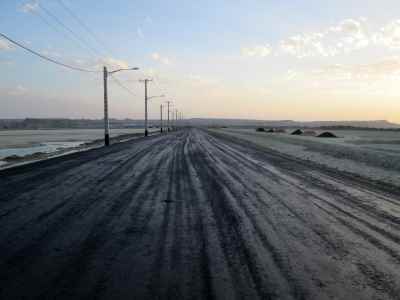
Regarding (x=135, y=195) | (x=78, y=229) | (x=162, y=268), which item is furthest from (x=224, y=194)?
(x=162, y=268)

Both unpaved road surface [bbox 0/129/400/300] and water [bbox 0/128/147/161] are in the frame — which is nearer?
unpaved road surface [bbox 0/129/400/300]

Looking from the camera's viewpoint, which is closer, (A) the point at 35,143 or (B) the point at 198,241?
(B) the point at 198,241

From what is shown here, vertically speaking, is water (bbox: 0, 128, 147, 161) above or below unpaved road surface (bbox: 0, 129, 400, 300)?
below

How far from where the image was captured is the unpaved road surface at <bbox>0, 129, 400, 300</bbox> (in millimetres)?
3973

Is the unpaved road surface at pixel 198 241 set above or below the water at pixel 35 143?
above

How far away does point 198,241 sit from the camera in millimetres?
5613

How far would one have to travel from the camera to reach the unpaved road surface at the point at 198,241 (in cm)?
397

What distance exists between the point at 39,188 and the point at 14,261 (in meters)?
6.25

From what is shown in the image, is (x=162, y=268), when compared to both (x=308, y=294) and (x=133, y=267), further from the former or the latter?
(x=308, y=294)

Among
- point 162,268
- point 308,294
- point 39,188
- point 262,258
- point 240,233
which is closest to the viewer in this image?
point 308,294

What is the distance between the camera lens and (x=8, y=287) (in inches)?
154

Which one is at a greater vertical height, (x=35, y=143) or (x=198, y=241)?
(x=198, y=241)

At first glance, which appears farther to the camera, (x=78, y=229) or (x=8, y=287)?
(x=78, y=229)

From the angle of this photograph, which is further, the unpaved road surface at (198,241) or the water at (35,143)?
the water at (35,143)
